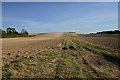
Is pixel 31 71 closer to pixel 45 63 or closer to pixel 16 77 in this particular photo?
pixel 16 77

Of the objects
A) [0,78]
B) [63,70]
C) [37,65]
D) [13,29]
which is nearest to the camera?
[0,78]

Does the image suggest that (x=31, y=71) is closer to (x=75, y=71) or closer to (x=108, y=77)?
(x=75, y=71)

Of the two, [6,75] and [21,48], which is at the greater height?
[21,48]

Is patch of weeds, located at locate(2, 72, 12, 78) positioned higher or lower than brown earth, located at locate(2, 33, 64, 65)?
lower

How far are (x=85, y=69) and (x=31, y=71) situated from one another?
298 cm

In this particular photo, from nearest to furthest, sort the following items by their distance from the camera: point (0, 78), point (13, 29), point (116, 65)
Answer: point (0, 78), point (116, 65), point (13, 29)

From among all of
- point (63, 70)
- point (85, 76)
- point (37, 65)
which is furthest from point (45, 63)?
point (85, 76)

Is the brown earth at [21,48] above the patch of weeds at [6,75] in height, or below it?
above

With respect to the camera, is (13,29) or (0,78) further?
(13,29)

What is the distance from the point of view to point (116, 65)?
17.6m

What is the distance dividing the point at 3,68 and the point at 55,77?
10.5 feet

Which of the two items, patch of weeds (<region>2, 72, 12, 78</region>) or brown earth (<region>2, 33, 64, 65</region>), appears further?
brown earth (<region>2, 33, 64, 65</region>)

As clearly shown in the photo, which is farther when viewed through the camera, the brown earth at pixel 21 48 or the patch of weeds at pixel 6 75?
the brown earth at pixel 21 48

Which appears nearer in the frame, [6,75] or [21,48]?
[6,75]
